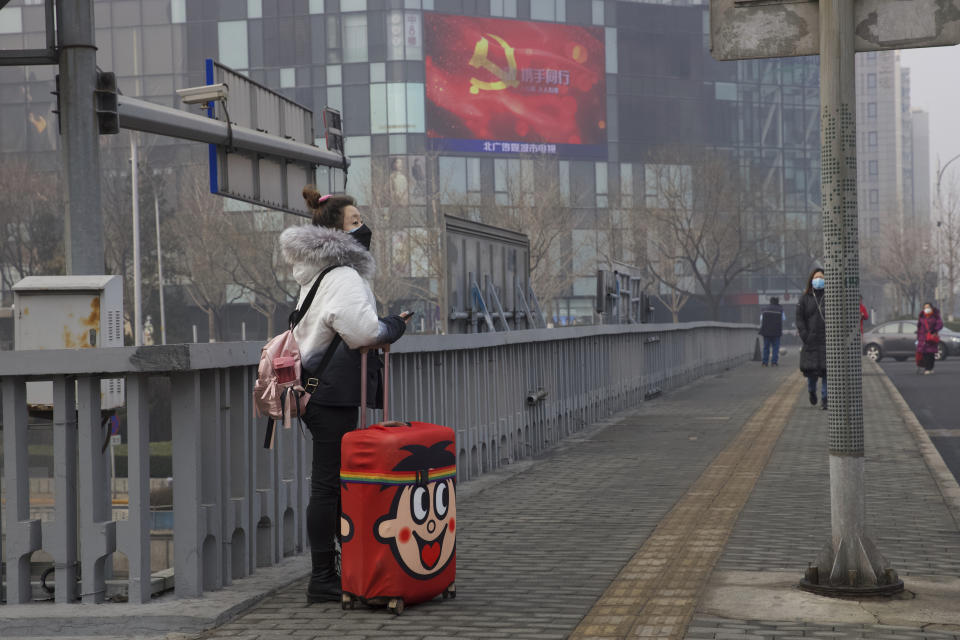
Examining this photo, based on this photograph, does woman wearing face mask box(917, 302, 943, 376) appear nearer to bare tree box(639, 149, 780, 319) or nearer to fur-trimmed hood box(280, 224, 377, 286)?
fur-trimmed hood box(280, 224, 377, 286)

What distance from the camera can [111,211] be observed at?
186 ft

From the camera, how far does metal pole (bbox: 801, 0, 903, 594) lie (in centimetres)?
554

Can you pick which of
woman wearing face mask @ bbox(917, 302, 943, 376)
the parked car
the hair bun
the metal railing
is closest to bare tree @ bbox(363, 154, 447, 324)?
the parked car

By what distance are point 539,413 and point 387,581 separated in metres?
7.38

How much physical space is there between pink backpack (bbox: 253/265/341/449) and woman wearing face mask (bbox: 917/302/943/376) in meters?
24.4

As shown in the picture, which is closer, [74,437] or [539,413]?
[74,437]

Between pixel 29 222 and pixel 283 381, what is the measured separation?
53.3 metres

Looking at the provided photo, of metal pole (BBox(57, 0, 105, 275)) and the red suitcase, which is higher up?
metal pole (BBox(57, 0, 105, 275))

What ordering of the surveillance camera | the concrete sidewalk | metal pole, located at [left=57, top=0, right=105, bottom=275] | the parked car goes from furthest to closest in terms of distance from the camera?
the parked car
the surveillance camera
metal pole, located at [left=57, top=0, right=105, bottom=275]
the concrete sidewalk

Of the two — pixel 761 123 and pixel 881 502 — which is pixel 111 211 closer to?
pixel 761 123

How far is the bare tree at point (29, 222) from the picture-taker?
54406mm

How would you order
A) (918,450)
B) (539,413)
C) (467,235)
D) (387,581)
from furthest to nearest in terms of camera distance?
(467,235)
(539,413)
(918,450)
(387,581)

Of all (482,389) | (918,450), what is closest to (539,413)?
(482,389)

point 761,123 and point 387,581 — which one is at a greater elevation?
point 761,123
